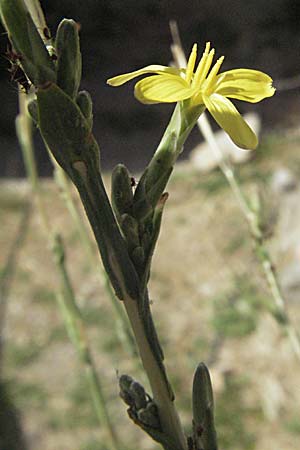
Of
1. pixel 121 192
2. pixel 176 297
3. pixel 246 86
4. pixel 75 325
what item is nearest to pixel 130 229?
pixel 121 192

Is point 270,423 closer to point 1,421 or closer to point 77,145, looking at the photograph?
point 1,421

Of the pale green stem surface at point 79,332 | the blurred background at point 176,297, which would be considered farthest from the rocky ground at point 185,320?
the pale green stem surface at point 79,332

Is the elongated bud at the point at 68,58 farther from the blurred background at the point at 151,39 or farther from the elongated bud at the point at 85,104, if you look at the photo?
the blurred background at the point at 151,39

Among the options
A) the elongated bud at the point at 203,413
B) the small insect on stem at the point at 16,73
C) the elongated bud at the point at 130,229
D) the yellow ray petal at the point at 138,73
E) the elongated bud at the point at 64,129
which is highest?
the small insect on stem at the point at 16,73

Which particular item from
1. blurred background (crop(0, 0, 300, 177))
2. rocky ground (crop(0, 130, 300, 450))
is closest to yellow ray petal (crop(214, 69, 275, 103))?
rocky ground (crop(0, 130, 300, 450))

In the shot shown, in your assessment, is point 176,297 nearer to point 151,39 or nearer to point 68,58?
point 68,58

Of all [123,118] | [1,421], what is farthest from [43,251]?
[123,118]
